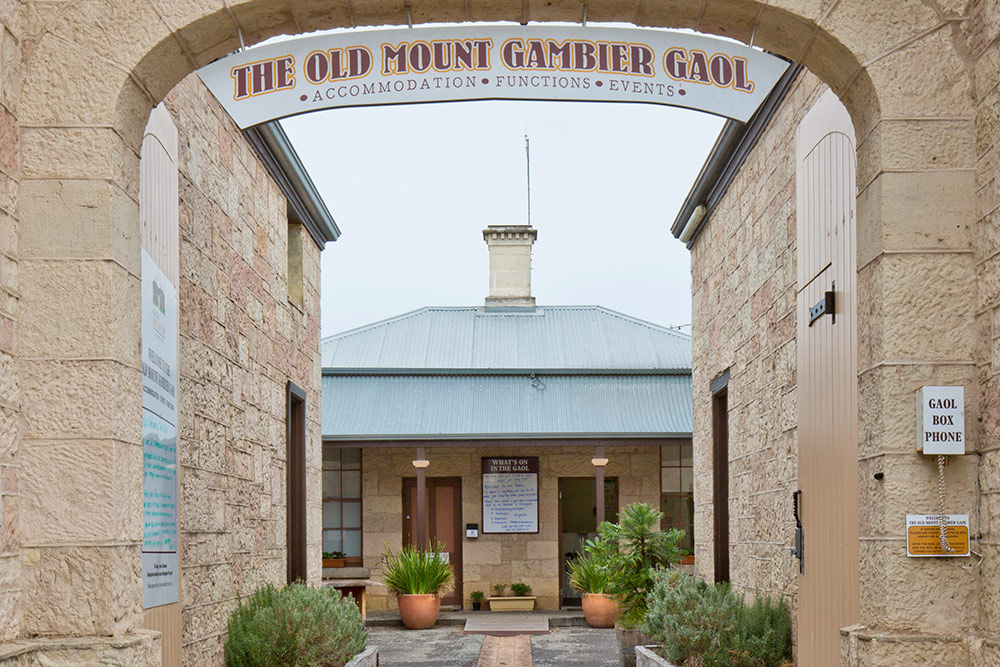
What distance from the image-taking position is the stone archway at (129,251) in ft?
14.0

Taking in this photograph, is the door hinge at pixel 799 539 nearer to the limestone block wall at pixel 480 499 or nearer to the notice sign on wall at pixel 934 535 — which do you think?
the notice sign on wall at pixel 934 535

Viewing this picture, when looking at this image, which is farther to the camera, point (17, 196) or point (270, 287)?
point (270, 287)

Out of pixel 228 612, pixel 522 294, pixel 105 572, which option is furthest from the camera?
pixel 522 294

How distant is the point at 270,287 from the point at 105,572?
5938 millimetres

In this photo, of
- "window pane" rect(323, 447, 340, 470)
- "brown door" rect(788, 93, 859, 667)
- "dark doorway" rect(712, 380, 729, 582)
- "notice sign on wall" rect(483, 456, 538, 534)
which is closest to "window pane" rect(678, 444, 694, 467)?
"notice sign on wall" rect(483, 456, 538, 534)

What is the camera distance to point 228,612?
8.05 meters

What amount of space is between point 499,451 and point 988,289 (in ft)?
51.2

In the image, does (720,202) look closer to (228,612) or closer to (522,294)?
(228,612)

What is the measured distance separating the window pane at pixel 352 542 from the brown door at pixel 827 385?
513 inches

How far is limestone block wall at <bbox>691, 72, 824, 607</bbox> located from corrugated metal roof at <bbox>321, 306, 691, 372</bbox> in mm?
8895

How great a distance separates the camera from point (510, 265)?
22.8 meters

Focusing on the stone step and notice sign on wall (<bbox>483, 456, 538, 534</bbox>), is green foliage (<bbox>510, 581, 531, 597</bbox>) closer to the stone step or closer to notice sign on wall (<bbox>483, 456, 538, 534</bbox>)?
notice sign on wall (<bbox>483, 456, 538, 534</bbox>)

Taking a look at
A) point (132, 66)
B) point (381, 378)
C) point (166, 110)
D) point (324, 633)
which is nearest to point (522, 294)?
point (381, 378)

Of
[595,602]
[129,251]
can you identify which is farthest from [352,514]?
Answer: [129,251]
